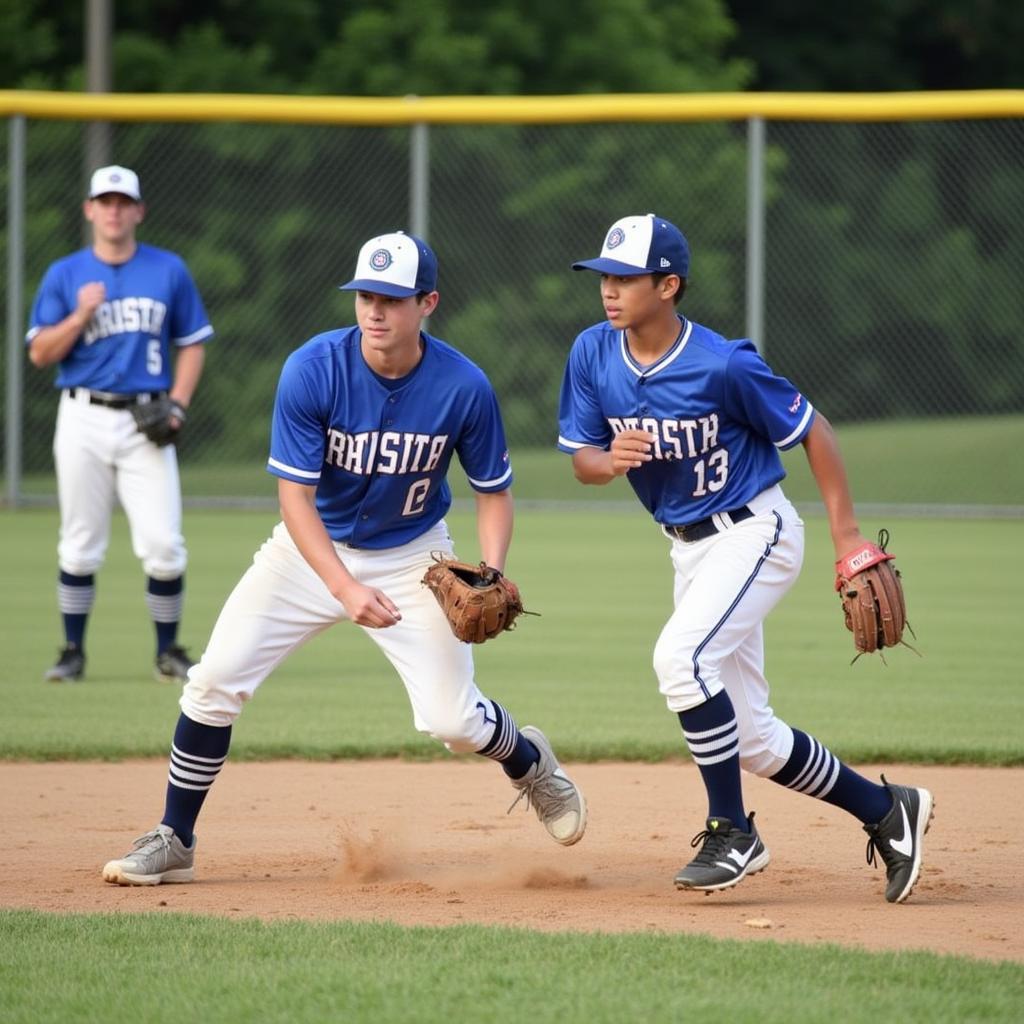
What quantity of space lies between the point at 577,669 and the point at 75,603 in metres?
2.38

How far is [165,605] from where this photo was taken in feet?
26.1

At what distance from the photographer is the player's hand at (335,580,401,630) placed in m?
4.54

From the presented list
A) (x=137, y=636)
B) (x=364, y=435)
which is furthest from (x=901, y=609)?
(x=137, y=636)

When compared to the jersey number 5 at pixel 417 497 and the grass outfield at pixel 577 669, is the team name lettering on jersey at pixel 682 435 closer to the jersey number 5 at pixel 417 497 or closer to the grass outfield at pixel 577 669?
the jersey number 5 at pixel 417 497

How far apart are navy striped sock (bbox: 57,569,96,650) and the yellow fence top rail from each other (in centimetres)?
689

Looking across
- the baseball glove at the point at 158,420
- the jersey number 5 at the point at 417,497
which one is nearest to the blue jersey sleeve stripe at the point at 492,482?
the jersey number 5 at the point at 417,497

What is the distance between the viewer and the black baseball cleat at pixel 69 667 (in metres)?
8.03

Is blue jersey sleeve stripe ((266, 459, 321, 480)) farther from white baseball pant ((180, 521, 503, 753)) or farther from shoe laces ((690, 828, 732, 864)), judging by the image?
shoe laces ((690, 828, 732, 864))

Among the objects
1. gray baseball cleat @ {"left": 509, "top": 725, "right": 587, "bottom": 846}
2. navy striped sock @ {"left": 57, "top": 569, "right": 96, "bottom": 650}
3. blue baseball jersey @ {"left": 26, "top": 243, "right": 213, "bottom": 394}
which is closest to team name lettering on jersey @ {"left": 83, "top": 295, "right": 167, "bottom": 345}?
blue baseball jersey @ {"left": 26, "top": 243, "right": 213, "bottom": 394}

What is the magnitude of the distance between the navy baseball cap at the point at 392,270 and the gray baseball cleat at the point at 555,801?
4.71ft

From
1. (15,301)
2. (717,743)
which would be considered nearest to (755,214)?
(15,301)

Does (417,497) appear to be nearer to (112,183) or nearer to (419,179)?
(112,183)

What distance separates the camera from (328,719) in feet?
24.2

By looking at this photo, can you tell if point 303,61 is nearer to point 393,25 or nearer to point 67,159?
point 393,25
